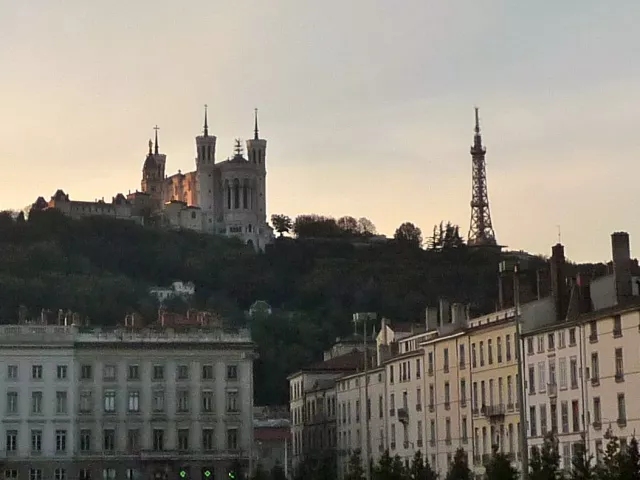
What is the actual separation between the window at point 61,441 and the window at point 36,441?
1.17 metres

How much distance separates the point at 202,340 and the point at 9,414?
14694 mm

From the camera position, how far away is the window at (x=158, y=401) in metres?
126

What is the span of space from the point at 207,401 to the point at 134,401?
16.9ft

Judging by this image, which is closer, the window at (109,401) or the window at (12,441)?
the window at (12,441)

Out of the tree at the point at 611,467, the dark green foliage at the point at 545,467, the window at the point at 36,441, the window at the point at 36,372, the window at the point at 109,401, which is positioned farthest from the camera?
the window at the point at 109,401

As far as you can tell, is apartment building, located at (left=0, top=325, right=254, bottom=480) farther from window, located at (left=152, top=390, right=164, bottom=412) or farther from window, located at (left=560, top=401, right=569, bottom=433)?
window, located at (left=560, top=401, right=569, bottom=433)

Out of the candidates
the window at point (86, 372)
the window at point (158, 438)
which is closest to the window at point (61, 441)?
the window at point (86, 372)

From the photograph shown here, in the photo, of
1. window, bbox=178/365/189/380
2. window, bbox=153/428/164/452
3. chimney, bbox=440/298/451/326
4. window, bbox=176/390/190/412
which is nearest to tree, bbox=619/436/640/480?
chimney, bbox=440/298/451/326

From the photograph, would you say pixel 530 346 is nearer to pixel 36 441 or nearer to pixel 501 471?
pixel 501 471

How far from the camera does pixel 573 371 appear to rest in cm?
8500

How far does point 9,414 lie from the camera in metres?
124

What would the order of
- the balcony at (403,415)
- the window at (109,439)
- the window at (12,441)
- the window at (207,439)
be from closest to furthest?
the balcony at (403,415) → the window at (12,441) → the window at (109,439) → the window at (207,439)

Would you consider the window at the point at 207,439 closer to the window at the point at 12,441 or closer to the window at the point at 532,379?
the window at the point at 12,441

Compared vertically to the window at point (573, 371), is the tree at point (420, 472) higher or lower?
lower
